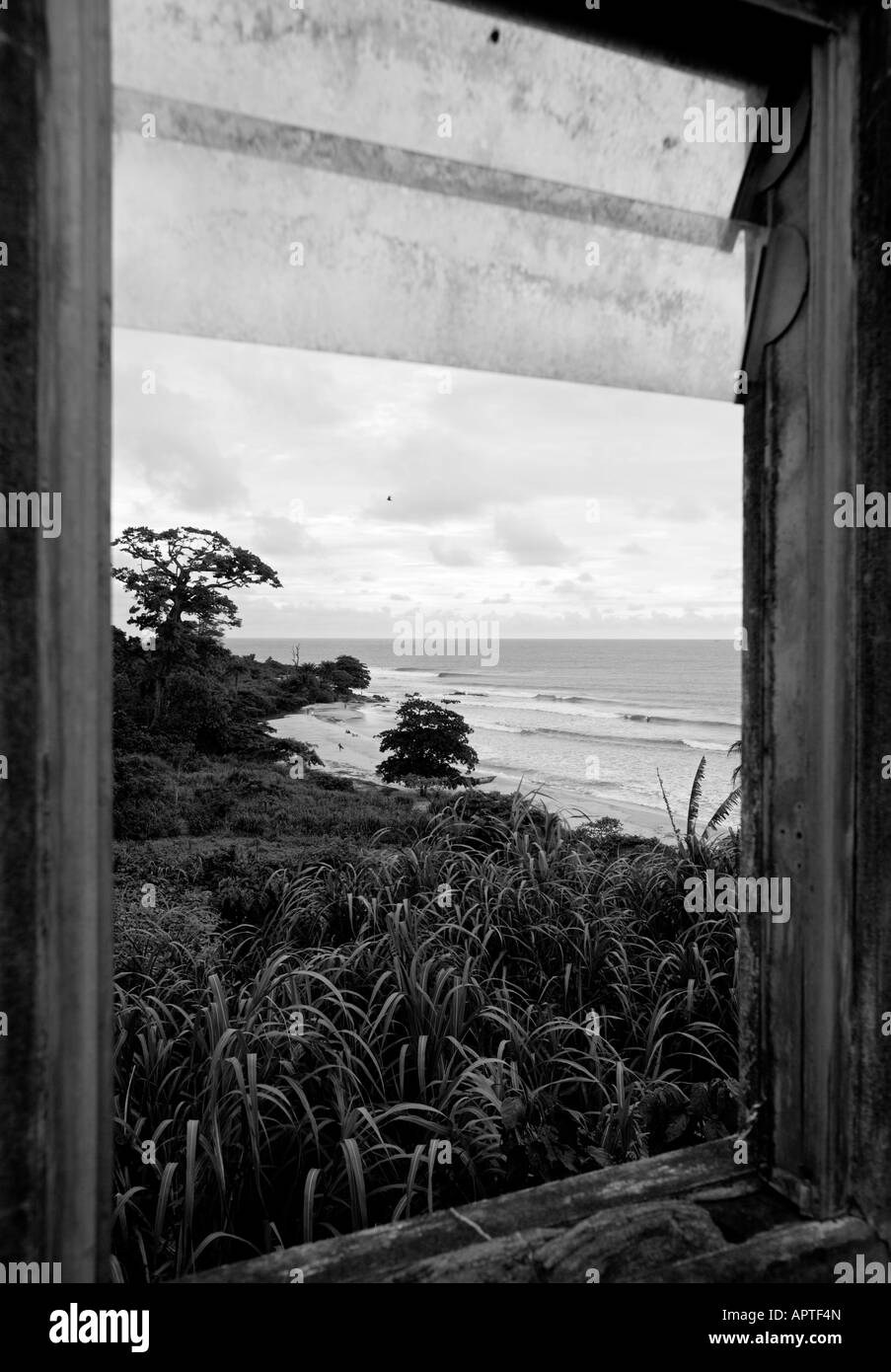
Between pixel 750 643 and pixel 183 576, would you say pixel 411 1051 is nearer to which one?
pixel 750 643

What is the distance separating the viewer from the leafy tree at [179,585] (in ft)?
25.6

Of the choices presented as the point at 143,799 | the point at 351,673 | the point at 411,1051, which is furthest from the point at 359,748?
the point at 411,1051

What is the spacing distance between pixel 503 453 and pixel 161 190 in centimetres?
3714

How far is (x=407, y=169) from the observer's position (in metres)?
1.08

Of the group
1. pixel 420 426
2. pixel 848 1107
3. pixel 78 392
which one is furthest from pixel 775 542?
pixel 420 426

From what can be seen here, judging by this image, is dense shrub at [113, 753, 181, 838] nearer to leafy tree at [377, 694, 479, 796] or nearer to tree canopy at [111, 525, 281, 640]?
tree canopy at [111, 525, 281, 640]

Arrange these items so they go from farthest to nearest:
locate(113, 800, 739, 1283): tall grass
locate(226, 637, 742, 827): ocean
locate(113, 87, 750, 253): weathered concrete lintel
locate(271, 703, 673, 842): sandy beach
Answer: locate(226, 637, 742, 827): ocean < locate(271, 703, 673, 842): sandy beach < locate(113, 800, 739, 1283): tall grass < locate(113, 87, 750, 253): weathered concrete lintel

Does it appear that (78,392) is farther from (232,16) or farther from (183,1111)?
(183,1111)

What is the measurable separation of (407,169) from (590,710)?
2425cm

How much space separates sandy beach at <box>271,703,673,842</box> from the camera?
9.74 metres

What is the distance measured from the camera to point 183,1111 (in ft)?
6.26

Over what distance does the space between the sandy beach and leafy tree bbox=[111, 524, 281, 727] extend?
1490mm

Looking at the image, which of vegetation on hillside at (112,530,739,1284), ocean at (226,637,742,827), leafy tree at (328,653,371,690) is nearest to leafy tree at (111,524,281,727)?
ocean at (226,637,742,827)

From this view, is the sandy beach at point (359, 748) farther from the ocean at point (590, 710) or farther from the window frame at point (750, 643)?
the window frame at point (750, 643)
